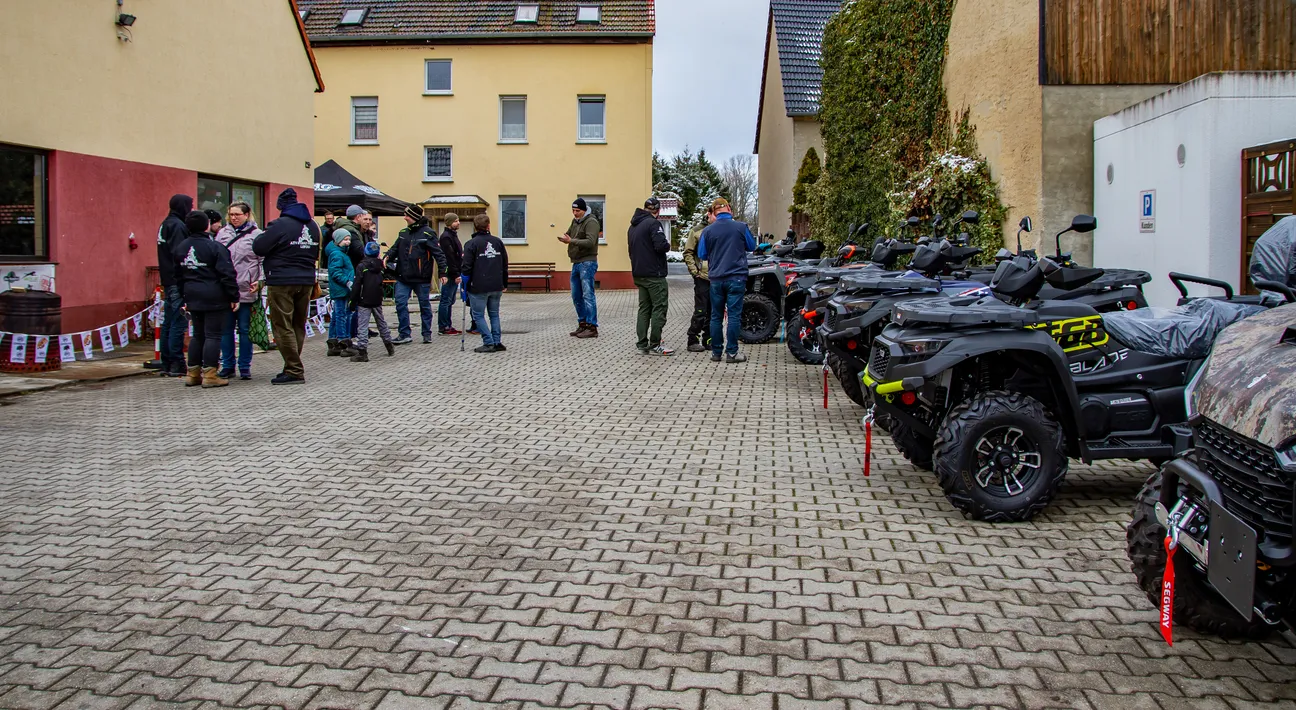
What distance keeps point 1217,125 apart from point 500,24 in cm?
2380

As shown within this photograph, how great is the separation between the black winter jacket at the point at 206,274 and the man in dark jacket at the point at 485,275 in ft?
12.9

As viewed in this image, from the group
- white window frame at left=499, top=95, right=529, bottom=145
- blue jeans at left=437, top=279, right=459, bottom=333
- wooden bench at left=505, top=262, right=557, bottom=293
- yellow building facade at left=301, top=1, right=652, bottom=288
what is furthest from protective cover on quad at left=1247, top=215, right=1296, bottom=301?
white window frame at left=499, top=95, right=529, bottom=145

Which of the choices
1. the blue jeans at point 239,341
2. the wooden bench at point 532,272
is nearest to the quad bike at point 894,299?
the blue jeans at point 239,341

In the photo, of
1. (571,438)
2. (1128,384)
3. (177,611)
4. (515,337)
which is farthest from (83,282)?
(1128,384)

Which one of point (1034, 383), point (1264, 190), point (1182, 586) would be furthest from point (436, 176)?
point (1182, 586)

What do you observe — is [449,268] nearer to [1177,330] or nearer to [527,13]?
[1177,330]

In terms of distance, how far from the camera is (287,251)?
1038 cm

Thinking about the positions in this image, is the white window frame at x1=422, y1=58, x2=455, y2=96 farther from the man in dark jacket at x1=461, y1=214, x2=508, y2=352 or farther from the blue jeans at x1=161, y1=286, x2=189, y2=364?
the blue jeans at x1=161, y1=286, x2=189, y2=364

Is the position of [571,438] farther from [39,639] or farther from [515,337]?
[515,337]

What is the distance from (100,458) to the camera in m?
6.97

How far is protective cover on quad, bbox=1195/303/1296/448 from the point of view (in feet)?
9.39

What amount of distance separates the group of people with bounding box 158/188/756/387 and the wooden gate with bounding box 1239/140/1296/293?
16.6 feet

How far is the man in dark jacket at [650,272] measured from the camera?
12.7m

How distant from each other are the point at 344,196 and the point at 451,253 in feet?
15.4
